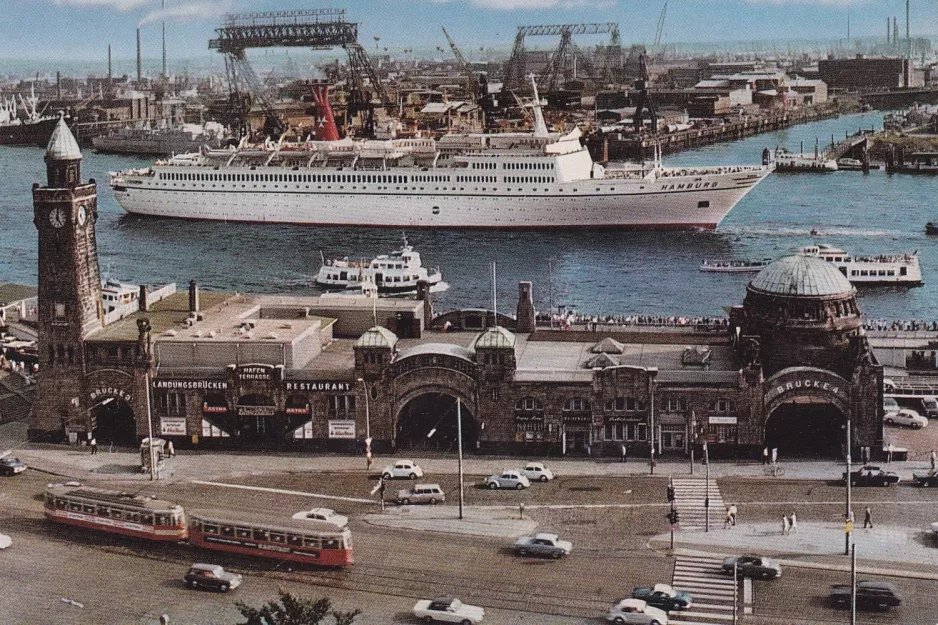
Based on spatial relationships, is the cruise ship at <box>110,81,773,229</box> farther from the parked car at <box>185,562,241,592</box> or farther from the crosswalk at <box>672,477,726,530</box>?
the parked car at <box>185,562,241,592</box>

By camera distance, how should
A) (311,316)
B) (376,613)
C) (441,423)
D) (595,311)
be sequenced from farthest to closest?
(595,311) → (311,316) → (441,423) → (376,613)

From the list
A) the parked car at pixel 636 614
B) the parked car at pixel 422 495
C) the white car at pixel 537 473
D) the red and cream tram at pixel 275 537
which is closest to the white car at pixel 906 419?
the white car at pixel 537 473

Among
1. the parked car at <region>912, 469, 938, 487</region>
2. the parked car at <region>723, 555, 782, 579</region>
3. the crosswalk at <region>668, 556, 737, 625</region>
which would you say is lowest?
the crosswalk at <region>668, 556, 737, 625</region>

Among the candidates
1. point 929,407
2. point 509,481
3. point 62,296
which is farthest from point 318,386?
point 929,407

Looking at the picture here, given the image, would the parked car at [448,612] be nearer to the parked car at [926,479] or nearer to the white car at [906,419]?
the parked car at [926,479]

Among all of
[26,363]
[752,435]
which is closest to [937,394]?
[752,435]

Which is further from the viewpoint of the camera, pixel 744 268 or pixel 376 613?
pixel 744 268

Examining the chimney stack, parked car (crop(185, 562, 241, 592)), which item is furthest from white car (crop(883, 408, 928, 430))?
the chimney stack

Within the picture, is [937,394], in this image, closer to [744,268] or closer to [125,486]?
[125,486]
